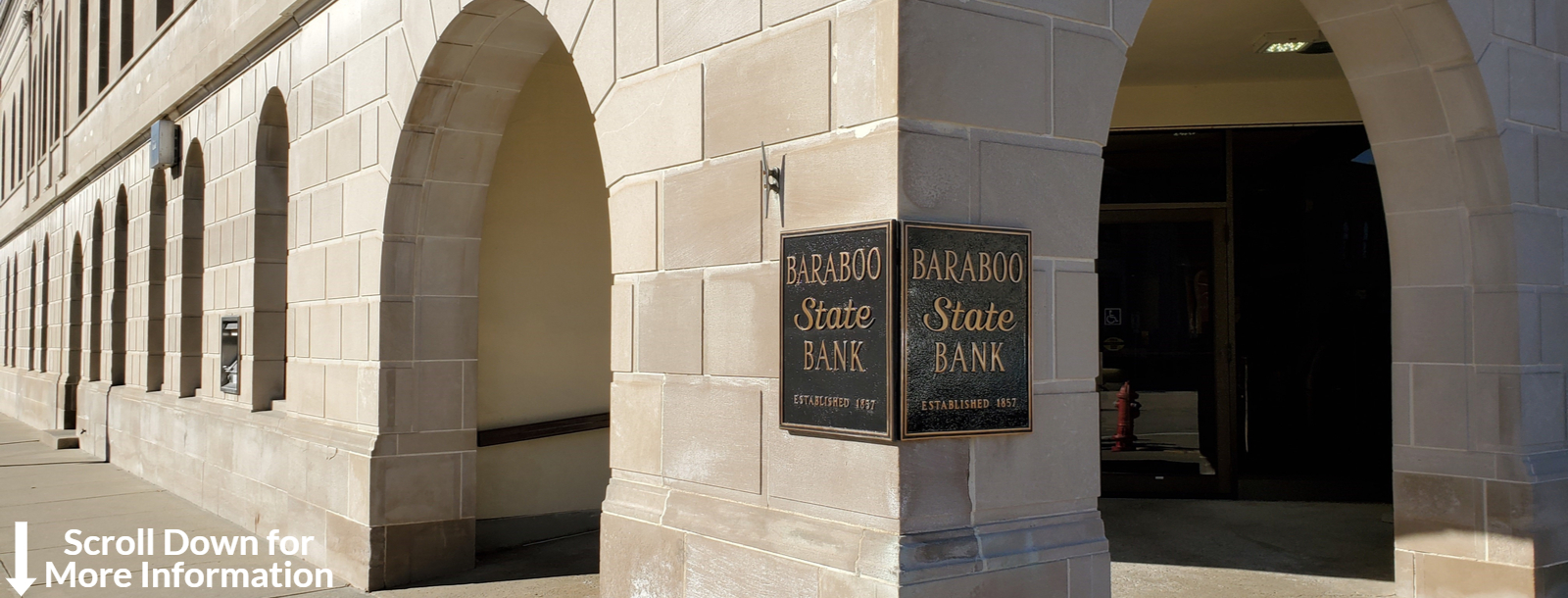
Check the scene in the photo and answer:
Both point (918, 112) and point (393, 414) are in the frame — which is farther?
point (393, 414)

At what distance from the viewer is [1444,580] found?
584cm

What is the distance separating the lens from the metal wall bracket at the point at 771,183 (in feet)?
13.3

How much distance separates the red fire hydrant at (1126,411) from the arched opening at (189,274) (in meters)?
9.28

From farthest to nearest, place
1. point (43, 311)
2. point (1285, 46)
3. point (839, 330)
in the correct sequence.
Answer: point (43, 311)
point (1285, 46)
point (839, 330)

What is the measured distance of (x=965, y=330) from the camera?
3.61m

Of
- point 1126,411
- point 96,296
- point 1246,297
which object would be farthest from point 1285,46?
Result: point 96,296

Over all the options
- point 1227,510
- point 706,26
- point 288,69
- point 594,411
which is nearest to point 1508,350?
point 1227,510

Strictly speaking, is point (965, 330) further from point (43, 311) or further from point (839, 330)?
point (43, 311)

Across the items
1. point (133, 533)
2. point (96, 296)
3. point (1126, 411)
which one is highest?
point (96, 296)

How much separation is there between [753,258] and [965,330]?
948 millimetres

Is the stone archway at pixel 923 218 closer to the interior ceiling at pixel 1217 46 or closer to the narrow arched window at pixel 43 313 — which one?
the interior ceiling at pixel 1217 46

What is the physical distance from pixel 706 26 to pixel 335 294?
4488 millimetres

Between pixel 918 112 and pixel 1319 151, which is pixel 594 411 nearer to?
pixel 918 112

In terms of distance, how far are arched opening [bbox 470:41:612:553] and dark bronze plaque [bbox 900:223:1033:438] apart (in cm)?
503
